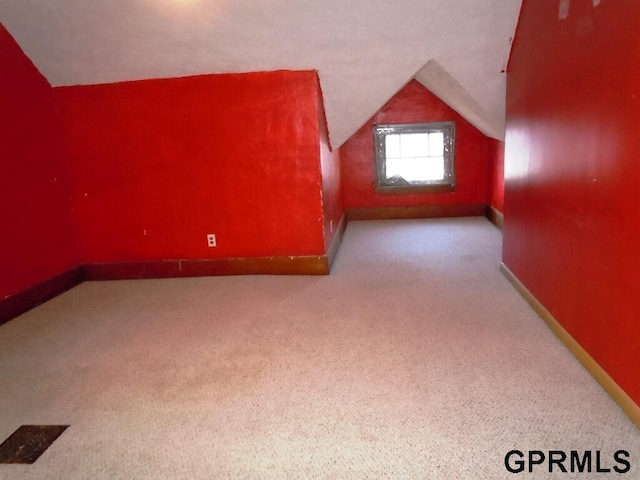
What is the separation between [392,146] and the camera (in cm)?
611

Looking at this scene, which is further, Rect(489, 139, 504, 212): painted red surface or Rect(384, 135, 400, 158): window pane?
Rect(384, 135, 400, 158): window pane

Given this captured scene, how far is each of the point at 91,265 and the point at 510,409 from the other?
139 inches

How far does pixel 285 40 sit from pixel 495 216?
335 cm

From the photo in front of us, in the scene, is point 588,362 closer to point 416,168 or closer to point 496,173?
point 496,173

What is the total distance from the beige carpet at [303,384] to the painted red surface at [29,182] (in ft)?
1.17

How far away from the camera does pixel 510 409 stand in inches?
74.0

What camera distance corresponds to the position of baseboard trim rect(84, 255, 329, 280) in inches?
155

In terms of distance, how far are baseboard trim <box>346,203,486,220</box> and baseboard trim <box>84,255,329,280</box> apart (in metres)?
2.43

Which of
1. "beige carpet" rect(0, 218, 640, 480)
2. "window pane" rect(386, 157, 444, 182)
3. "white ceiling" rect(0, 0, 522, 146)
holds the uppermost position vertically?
"white ceiling" rect(0, 0, 522, 146)

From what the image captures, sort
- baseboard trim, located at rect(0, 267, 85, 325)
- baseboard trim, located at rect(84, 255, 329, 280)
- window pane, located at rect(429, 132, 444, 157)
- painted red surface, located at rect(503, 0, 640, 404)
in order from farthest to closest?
1. window pane, located at rect(429, 132, 444, 157)
2. baseboard trim, located at rect(84, 255, 329, 280)
3. baseboard trim, located at rect(0, 267, 85, 325)
4. painted red surface, located at rect(503, 0, 640, 404)

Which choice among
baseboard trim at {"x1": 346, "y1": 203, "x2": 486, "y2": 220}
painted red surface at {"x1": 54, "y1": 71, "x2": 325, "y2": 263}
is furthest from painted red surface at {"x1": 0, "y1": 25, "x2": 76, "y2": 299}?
baseboard trim at {"x1": 346, "y1": 203, "x2": 486, "y2": 220}

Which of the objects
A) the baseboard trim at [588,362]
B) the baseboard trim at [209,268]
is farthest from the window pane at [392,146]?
the baseboard trim at [588,362]

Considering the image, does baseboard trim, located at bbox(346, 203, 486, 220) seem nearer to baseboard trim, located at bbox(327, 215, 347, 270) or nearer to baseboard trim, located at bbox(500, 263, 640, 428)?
baseboard trim, located at bbox(327, 215, 347, 270)

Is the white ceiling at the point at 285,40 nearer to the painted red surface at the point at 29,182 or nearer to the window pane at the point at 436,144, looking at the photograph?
the painted red surface at the point at 29,182
